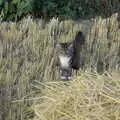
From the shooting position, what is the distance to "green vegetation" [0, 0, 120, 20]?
19.2ft

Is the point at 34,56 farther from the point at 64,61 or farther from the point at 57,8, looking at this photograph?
the point at 57,8

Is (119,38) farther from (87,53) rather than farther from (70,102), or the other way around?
(70,102)

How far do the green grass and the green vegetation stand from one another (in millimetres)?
720

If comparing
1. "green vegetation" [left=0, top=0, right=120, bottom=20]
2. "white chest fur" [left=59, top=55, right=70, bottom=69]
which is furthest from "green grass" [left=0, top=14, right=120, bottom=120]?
"green vegetation" [left=0, top=0, right=120, bottom=20]

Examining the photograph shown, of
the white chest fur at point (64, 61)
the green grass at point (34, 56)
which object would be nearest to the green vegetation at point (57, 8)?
the green grass at point (34, 56)

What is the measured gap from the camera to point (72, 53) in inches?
188

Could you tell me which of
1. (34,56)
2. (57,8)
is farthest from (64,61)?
(57,8)

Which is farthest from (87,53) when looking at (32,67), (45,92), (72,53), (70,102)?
(70,102)

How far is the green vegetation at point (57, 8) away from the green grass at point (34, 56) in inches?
28.3

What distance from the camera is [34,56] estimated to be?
15.5 feet

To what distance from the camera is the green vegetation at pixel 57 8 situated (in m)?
5.86

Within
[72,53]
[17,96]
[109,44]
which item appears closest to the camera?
[17,96]

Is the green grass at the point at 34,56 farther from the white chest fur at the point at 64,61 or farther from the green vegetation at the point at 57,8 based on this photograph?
the green vegetation at the point at 57,8

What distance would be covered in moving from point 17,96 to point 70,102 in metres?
1.11
